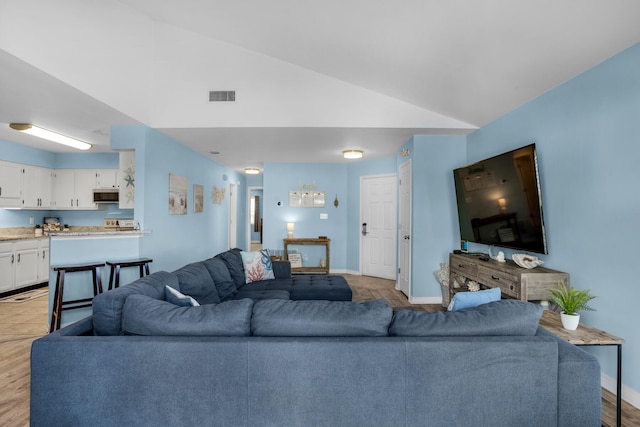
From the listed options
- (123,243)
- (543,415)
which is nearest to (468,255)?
(543,415)

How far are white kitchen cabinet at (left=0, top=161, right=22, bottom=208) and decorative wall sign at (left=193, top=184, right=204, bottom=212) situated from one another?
9.36ft

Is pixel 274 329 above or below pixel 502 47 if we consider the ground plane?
below

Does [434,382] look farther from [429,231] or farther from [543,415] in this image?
[429,231]

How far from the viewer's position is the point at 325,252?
7000 mm

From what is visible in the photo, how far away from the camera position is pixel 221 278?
10.8 feet

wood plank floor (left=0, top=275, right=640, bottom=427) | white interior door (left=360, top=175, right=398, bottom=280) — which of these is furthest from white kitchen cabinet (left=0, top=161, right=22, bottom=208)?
white interior door (left=360, top=175, right=398, bottom=280)

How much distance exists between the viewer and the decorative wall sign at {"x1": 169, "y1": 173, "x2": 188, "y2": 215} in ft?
15.6

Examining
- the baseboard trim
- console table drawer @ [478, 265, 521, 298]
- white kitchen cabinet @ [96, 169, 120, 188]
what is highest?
white kitchen cabinet @ [96, 169, 120, 188]

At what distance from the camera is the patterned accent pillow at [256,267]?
3979 millimetres

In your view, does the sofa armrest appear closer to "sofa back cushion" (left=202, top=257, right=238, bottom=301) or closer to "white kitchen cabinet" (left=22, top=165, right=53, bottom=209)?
"sofa back cushion" (left=202, top=257, right=238, bottom=301)

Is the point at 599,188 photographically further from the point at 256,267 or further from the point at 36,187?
the point at 36,187

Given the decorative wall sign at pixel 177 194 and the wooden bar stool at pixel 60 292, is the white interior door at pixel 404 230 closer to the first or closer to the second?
the decorative wall sign at pixel 177 194

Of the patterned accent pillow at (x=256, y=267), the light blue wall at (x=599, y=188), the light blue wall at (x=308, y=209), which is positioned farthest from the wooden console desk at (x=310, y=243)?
the light blue wall at (x=599, y=188)

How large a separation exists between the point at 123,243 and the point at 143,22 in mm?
2710
